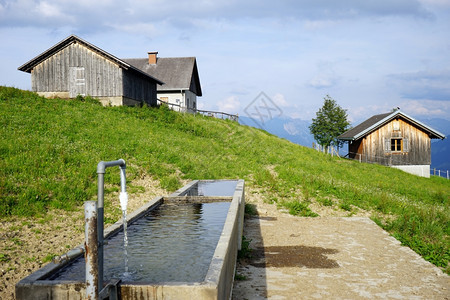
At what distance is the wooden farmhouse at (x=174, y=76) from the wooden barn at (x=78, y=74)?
1104 centimetres

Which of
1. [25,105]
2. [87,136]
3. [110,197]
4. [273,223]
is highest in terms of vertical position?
[25,105]

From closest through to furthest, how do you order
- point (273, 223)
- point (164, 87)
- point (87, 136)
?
point (273, 223) < point (87, 136) < point (164, 87)

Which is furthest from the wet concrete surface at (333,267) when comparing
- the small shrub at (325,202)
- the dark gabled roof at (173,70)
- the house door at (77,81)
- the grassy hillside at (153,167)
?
the dark gabled roof at (173,70)

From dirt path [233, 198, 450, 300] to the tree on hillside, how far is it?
37.7 m

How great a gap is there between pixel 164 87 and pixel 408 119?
894 inches

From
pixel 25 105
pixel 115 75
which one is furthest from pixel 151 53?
pixel 25 105

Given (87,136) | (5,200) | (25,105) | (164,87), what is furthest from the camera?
(164,87)

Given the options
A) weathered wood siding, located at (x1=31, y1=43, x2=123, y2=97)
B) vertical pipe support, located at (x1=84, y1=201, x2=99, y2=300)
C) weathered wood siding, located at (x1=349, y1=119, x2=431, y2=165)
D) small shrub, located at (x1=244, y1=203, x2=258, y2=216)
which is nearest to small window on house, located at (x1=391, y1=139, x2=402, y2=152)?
weathered wood siding, located at (x1=349, y1=119, x2=431, y2=165)

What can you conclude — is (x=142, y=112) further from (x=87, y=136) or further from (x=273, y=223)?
(x=273, y=223)

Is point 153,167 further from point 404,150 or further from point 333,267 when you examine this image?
point 404,150

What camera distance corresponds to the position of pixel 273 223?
35.6 ft

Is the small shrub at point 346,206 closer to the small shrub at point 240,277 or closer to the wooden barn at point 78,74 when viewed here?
the small shrub at point 240,277

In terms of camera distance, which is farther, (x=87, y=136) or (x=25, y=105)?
(x=25, y=105)

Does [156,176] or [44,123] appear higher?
[44,123]
